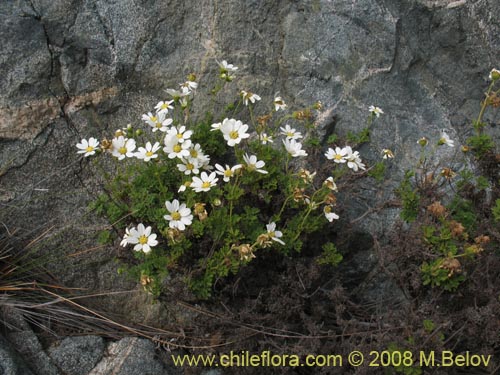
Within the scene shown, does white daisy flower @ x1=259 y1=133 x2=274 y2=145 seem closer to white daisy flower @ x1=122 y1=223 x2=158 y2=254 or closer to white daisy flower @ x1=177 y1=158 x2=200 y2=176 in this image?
white daisy flower @ x1=177 y1=158 x2=200 y2=176

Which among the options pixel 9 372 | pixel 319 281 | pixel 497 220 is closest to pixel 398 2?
pixel 497 220

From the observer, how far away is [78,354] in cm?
335

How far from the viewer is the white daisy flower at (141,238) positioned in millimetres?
2939

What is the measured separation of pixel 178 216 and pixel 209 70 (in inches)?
54.2

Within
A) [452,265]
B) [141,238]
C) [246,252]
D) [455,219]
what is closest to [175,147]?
[141,238]

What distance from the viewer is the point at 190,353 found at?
340 cm

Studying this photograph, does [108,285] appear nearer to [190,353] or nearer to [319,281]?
[190,353]

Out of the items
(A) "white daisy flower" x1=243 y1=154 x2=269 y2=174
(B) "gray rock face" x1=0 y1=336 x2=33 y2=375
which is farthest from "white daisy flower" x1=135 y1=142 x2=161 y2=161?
(B) "gray rock face" x1=0 y1=336 x2=33 y2=375

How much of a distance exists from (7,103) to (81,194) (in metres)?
0.70

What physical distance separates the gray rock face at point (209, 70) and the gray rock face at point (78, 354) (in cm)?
46

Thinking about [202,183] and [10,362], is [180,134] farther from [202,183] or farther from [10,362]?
[10,362]

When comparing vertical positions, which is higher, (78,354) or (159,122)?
(159,122)

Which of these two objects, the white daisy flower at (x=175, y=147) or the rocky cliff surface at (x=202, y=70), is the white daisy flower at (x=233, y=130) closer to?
the white daisy flower at (x=175, y=147)

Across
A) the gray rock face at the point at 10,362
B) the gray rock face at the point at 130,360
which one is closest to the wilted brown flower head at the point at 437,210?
the gray rock face at the point at 130,360
